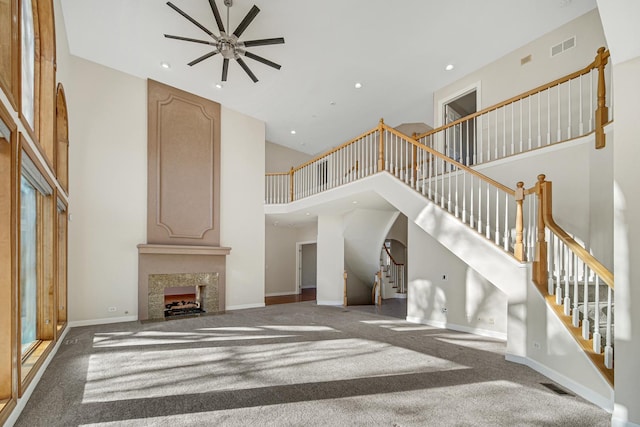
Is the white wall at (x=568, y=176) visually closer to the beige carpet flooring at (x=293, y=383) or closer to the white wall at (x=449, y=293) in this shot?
the white wall at (x=449, y=293)

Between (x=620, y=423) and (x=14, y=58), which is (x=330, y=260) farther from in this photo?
(x=14, y=58)

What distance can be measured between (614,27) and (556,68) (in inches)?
155

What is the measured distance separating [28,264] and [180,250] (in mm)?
3626

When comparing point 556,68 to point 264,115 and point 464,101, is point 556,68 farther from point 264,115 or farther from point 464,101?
point 264,115

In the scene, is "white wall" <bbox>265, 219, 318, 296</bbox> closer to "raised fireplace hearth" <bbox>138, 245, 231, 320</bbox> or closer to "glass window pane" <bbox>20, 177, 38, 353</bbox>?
"raised fireplace hearth" <bbox>138, 245, 231, 320</bbox>

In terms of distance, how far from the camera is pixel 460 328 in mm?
5770

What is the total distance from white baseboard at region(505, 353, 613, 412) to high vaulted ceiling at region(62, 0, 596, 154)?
491cm

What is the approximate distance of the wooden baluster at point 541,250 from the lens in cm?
372

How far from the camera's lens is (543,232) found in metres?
3.80

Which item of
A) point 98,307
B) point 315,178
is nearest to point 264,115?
point 315,178

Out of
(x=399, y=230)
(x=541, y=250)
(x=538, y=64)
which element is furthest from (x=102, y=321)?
(x=538, y=64)

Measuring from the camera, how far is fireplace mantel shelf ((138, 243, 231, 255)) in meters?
6.82

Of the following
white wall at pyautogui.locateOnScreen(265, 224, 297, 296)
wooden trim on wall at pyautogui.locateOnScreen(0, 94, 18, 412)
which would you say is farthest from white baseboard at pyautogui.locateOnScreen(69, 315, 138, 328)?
white wall at pyautogui.locateOnScreen(265, 224, 297, 296)

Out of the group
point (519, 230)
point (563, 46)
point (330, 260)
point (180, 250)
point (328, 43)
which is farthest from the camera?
point (330, 260)
